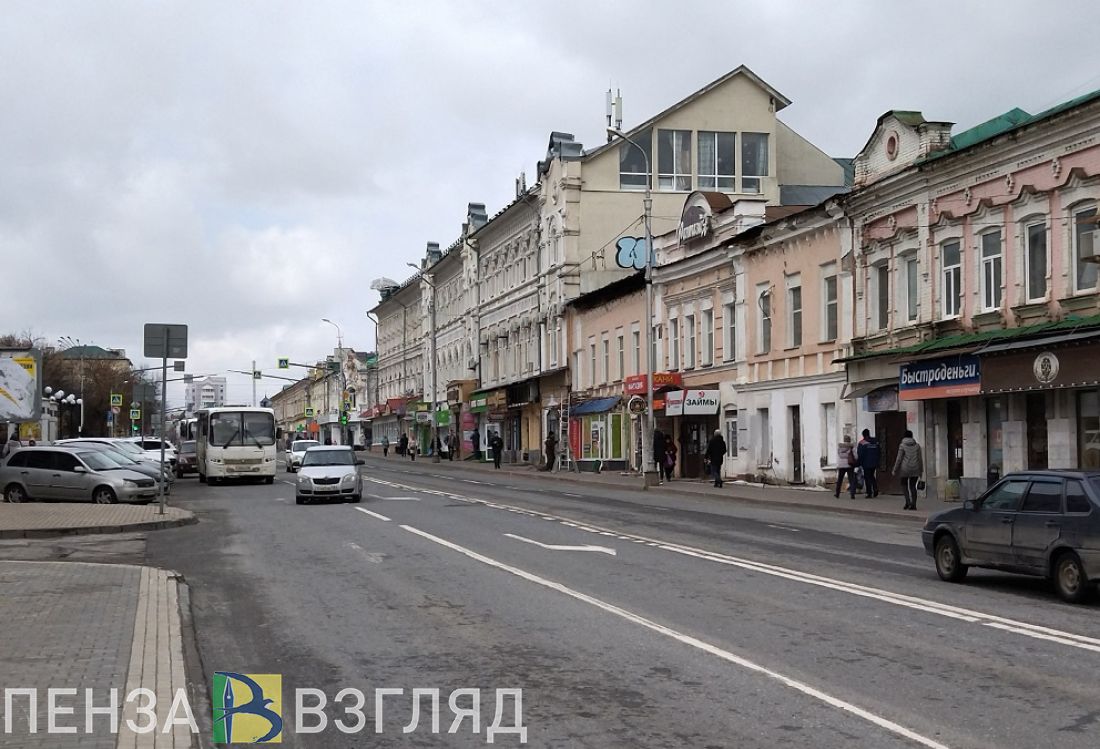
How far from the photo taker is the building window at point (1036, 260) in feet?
88.7

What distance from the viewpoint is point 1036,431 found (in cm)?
2717

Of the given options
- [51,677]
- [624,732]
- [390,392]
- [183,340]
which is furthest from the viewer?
[390,392]

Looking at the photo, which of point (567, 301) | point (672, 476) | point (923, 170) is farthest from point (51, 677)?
Answer: point (567, 301)

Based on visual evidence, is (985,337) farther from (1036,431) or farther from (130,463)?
(130,463)

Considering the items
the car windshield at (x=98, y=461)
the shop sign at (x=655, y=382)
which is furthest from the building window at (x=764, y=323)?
the car windshield at (x=98, y=461)

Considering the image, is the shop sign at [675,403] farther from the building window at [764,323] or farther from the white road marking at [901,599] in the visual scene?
the white road marking at [901,599]

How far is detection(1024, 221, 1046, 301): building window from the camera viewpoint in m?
27.0

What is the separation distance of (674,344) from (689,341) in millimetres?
1532

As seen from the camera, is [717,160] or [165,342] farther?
[717,160]

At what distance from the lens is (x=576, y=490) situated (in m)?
40.2

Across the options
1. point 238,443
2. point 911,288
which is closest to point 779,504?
point 911,288

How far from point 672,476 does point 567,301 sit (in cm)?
1602

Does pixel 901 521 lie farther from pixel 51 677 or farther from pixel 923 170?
pixel 51 677

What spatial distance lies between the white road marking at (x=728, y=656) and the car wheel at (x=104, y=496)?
16.6 metres
